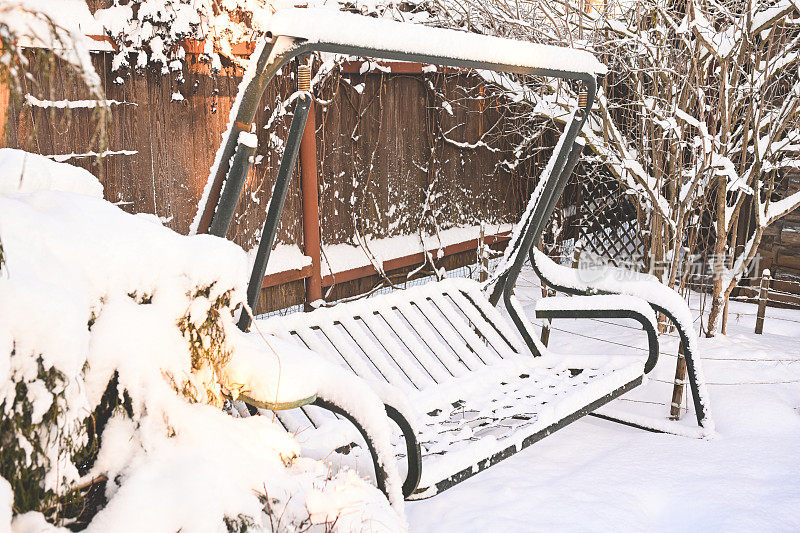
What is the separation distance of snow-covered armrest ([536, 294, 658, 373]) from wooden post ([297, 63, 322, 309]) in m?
1.68

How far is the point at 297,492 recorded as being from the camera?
5.48 feet

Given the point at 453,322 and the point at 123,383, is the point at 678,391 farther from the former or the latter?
the point at 123,383

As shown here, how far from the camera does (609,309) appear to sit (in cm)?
312

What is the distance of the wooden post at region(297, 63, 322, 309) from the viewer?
14.5 ft

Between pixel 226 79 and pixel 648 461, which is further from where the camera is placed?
pixel 226 79

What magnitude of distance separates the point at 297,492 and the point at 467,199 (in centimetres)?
467

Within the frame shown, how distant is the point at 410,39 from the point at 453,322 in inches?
56.6

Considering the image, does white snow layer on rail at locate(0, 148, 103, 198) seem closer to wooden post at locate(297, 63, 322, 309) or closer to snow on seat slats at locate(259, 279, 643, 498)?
snow on seat slats at locate(259, 279, 643, 498)

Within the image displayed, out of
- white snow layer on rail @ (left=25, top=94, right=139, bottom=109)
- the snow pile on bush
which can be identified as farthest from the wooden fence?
the snow pile on bush

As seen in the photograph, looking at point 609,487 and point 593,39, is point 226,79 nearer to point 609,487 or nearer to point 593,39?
point 593,39

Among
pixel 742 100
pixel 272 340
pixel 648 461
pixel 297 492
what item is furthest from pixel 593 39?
pixel 297 492

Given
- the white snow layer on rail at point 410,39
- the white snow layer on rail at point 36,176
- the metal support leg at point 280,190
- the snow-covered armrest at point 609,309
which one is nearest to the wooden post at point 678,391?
the snow-covered armrest at point 609,309

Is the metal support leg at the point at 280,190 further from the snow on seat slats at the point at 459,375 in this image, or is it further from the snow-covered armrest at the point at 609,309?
the snow-covered armrest at the point at 609,309

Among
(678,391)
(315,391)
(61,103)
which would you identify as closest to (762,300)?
(678,391)
